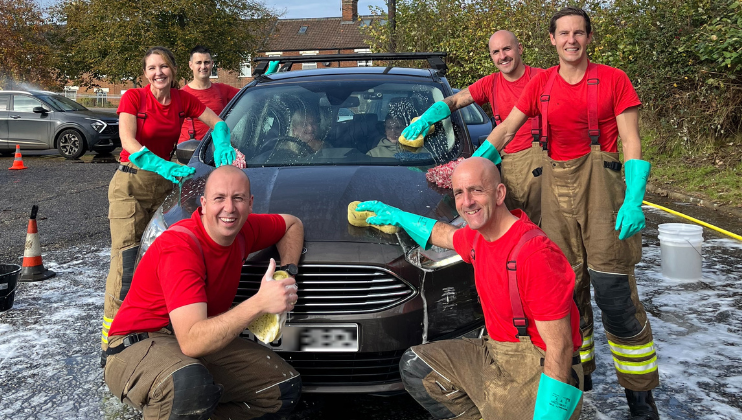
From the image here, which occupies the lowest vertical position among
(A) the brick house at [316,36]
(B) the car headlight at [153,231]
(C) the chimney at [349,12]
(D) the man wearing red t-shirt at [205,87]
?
(B) the car headlight at [153,231]

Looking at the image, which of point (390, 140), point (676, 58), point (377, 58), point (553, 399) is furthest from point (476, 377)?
point (676, 58)

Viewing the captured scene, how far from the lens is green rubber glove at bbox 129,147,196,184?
13.0ft

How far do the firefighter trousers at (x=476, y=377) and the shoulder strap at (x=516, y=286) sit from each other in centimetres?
8

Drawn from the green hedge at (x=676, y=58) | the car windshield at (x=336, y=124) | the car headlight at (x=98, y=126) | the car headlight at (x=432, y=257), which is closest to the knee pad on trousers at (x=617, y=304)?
the car headlight at (x=432, y=257)

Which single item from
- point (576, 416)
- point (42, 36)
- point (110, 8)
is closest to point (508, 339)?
point (576, 416)

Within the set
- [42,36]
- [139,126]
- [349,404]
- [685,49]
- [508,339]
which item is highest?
[42,36]

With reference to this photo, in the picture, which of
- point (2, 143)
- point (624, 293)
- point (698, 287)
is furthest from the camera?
point (2, 143)

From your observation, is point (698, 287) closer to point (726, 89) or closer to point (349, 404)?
point (349, 404)

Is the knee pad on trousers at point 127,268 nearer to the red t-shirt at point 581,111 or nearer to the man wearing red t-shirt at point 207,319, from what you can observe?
the man wearing red t-shirt at point 207,319

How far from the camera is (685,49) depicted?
11.2 meters

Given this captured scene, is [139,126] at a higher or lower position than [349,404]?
higher

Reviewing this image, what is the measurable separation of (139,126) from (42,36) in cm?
3063

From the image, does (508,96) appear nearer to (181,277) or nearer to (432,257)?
(432,257)

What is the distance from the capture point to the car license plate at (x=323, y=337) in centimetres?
301
